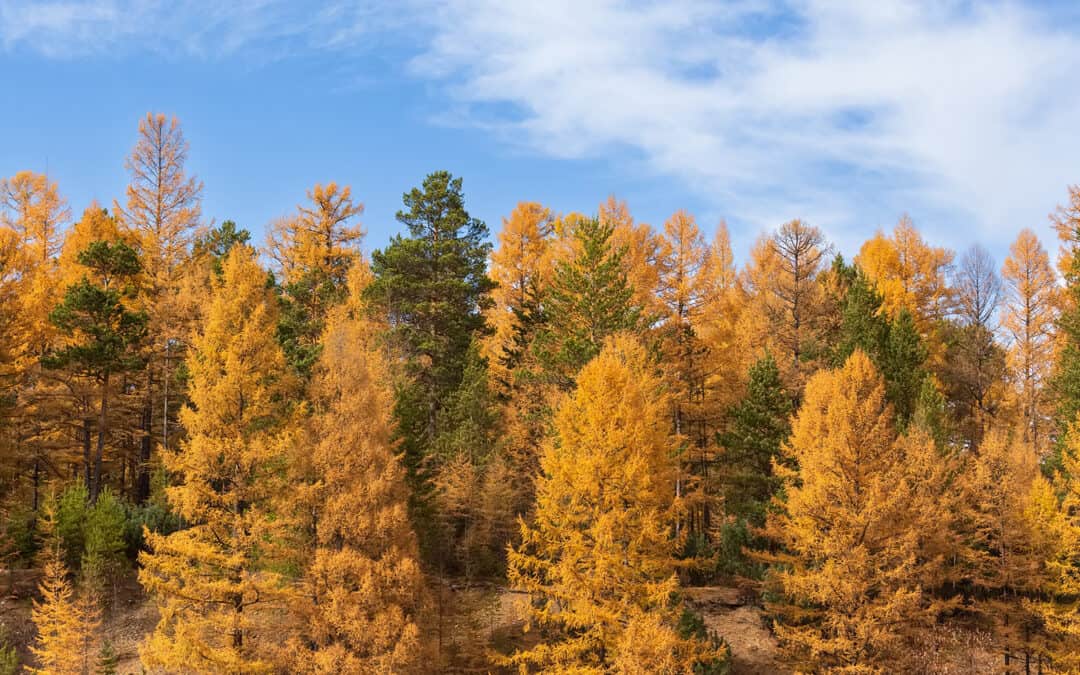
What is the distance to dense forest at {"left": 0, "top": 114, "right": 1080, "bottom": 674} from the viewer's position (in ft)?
70.8

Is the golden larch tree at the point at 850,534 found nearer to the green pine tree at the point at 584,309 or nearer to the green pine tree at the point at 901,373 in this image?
the green pine tree at the point at 901,373

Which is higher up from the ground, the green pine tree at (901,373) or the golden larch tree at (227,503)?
the green pine tree at (901,373)

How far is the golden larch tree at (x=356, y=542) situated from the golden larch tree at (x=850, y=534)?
11.6 m

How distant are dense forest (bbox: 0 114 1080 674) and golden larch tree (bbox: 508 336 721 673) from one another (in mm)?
98

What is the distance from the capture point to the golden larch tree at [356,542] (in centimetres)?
2019

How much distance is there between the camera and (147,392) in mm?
34344

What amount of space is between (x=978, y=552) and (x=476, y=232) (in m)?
24.4

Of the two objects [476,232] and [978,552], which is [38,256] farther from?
[978,552]

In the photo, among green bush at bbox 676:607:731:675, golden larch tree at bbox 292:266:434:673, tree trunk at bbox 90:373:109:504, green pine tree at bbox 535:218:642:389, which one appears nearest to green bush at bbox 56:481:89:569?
tree trunk at bbox 90:373:109:504

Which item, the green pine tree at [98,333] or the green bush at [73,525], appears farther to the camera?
the green pine tree at [98,333]

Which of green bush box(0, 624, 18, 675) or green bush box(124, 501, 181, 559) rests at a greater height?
green bush box(124, 501, 181, 559)

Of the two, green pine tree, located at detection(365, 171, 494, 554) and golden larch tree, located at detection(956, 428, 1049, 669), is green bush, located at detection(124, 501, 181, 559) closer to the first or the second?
green pine tree, located at detection(365, 171, 494, 554)

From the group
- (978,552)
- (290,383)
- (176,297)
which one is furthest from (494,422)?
(978,552)

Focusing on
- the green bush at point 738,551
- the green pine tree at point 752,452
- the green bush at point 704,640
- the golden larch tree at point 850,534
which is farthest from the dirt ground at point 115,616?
the green pine tree at point 752,452
